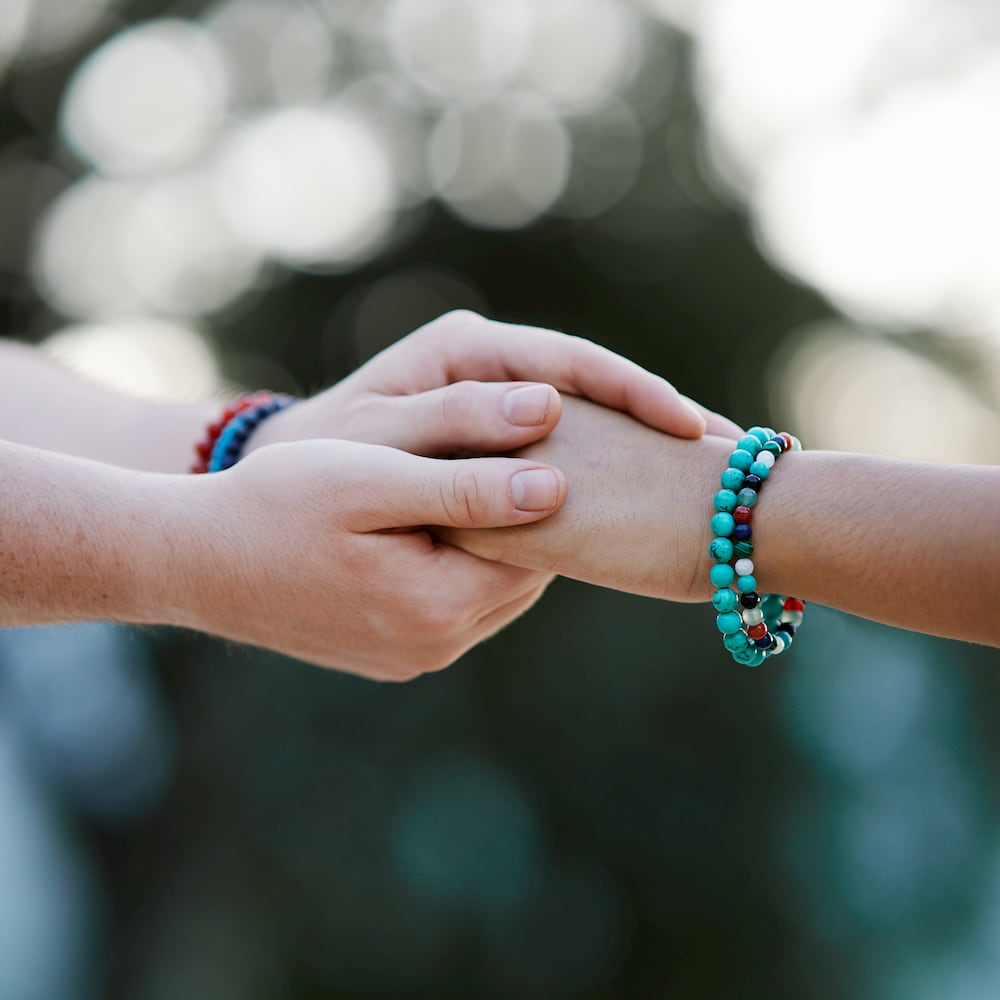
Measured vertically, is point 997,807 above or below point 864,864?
above

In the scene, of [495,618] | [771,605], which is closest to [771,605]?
[771,605]

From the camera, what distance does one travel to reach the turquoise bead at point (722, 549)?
6.22ft

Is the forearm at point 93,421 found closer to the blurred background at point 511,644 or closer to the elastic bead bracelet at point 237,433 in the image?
the elastic bead bracelet at point 237,433

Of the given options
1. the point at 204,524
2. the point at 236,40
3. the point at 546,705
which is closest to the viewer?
the point at 204,524

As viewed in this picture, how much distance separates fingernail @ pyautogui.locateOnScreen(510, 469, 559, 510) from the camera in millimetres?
1989

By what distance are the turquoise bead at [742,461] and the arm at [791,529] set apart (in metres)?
0.06

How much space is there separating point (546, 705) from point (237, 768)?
2.67m

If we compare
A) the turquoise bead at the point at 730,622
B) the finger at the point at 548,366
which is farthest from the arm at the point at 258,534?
the turquoise bead at the point at 730,622

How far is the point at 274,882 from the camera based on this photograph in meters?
7.26

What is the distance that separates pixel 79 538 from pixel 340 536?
55cm

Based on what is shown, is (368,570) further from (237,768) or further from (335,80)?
(335,80)

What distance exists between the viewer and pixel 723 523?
1899 mm

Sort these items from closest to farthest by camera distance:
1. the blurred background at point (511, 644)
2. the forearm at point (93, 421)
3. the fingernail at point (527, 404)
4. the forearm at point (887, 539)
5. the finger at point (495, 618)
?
1. the forearm at point (887, 539)
2. the fingernail at point (527, 404)
3. the finger at point (495, 618)
4. the forearm at point (93, 421)
5. the blurred background at point (511, 644)

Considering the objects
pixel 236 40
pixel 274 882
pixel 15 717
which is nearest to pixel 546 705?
pixel 274 882
